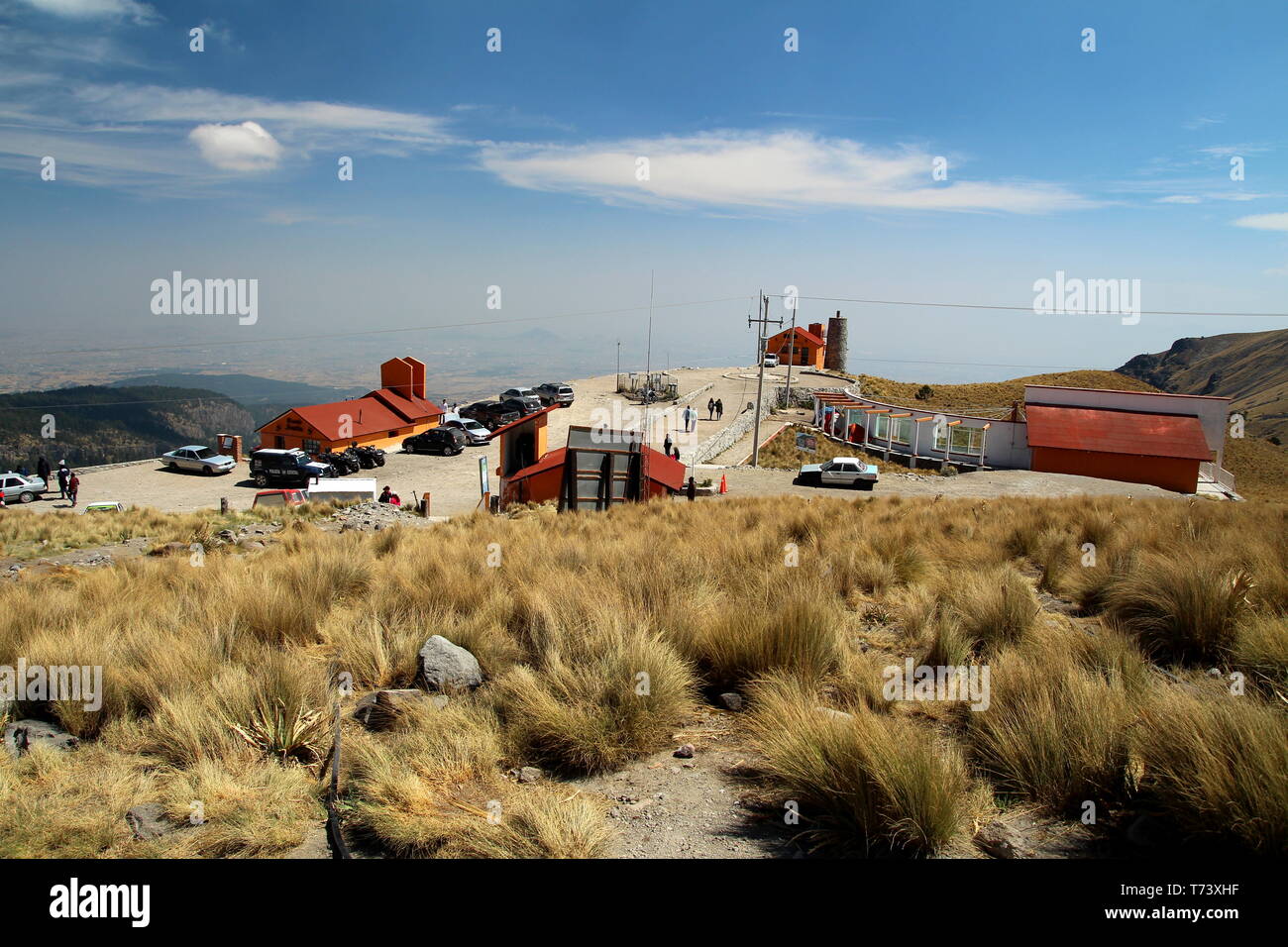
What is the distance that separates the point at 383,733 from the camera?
4.57 metres

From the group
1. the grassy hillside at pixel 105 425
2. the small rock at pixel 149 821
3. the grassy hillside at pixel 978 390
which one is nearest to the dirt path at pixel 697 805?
the small rock at pixel 149 821

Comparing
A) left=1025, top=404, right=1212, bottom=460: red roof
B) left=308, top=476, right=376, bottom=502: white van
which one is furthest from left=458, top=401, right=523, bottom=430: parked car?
left=1025, top=404, right=1212, bottom=460: red roof

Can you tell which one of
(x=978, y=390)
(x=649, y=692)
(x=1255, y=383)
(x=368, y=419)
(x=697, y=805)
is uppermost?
(x=1255, y=383)

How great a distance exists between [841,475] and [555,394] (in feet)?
105

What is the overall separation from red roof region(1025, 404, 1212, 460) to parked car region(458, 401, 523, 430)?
34.6 metres

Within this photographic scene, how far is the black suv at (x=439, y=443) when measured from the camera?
4719 centimetres

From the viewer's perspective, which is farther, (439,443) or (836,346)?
(836,346)

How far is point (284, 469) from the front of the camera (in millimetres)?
38406

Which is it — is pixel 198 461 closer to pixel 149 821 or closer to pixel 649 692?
pixel 149 821

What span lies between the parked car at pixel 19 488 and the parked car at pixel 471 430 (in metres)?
21.5

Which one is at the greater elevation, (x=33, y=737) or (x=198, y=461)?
(x=33, y=737)

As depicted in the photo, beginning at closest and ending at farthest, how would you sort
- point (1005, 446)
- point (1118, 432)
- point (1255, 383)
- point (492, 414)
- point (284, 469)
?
1. point (284, 469)
2. point (1118, 432)
3. point (1005, 446)
4. point (492, 414)
5. point (1255, 383)

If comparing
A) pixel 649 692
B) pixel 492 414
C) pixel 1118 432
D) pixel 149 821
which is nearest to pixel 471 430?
pixel 492 414

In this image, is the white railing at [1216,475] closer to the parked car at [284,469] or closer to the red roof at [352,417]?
the parked car at [284,469]
